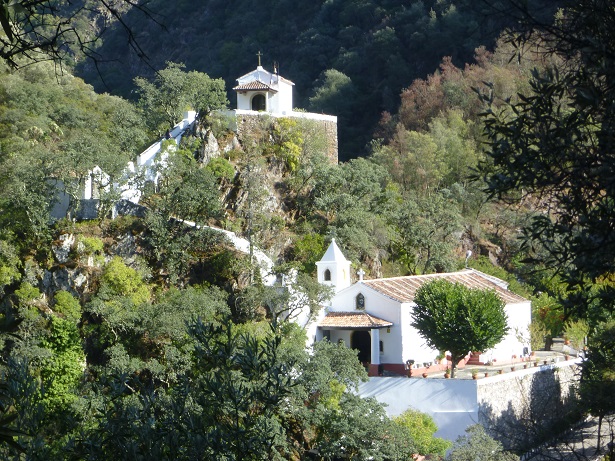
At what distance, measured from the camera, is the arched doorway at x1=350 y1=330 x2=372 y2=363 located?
3148 cm

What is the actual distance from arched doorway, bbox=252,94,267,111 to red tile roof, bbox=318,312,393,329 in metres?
10.1

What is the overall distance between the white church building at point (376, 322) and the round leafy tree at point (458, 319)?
68cm

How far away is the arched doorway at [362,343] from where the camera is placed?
103 feet

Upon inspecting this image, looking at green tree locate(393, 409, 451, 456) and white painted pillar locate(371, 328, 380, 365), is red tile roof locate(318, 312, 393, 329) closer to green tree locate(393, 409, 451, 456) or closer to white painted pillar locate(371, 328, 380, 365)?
white painted pillar locate(371, 328, 380, 365)

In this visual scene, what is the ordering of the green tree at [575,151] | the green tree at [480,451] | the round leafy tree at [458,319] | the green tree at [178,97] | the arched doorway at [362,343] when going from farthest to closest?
the green tree at [178,97] < the arched doorway at [362,343] < the round leafy tree at [458,319] < the green tree at [480,451] < the green tree at [575,151]

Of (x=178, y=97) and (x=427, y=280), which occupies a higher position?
(x=178, y=97)

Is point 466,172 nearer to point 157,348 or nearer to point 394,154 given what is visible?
point 394,154

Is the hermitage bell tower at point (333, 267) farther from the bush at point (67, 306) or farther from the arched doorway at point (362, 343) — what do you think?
the bush at point (67, 306)

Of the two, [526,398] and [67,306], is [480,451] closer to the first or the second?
[526,398]

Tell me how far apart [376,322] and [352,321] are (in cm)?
81

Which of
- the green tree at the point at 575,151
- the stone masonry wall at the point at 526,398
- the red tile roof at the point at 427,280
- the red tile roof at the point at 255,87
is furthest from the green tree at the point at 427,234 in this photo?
the green tree at the point at 575,151

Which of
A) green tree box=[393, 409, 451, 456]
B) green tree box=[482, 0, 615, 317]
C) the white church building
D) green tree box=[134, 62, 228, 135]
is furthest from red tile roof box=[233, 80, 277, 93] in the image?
green tree box=[482, 0, 615, 317]

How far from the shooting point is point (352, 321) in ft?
102

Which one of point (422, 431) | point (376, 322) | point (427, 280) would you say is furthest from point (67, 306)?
point (427, 280)
